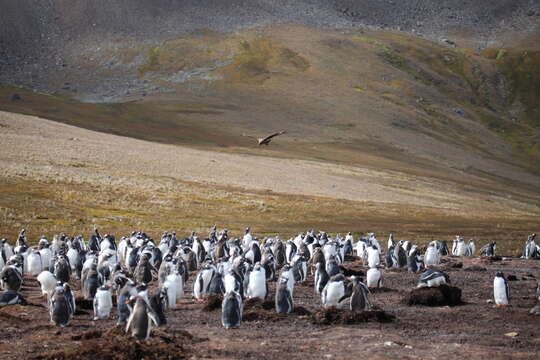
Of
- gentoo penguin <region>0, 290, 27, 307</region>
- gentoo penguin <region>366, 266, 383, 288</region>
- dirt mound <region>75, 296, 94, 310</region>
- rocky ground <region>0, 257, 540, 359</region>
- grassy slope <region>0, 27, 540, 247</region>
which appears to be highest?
grassy slope <region>0, 27, 540, 247</region>

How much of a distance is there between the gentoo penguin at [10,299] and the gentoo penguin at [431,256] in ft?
52.2

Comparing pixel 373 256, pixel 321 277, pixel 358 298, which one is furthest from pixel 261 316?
pixel 373 256

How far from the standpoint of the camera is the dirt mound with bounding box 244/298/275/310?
17.0 m

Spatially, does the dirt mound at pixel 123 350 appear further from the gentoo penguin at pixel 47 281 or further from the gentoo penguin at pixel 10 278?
the gentoo penguin at pixel 10 278

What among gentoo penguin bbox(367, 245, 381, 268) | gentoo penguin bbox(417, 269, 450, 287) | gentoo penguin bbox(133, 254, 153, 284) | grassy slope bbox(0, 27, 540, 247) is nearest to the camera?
gentoo penguin bbox(417, 269, 450, 287)

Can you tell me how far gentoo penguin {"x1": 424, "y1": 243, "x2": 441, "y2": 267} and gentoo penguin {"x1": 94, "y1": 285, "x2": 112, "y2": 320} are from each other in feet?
48.5

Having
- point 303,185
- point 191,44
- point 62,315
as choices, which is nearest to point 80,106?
point 191,44

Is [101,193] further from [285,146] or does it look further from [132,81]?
[132,81]

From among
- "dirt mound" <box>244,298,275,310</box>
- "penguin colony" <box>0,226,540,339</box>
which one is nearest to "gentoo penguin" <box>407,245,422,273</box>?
"penguin colony" <box>0,226,540,339</box>

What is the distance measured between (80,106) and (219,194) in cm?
7909

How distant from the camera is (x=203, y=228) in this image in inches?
1503

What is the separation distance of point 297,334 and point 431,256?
13.6m

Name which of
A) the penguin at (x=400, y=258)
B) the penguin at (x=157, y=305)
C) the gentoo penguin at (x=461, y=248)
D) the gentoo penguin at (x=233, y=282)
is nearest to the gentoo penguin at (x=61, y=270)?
the gentoo penguin at (x=233, y=282)

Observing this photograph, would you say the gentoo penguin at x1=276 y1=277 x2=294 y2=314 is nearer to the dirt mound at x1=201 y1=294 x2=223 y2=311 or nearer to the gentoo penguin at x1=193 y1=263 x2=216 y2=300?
the dirt mound at x1=201 y1=294 x2=223 y2=311
